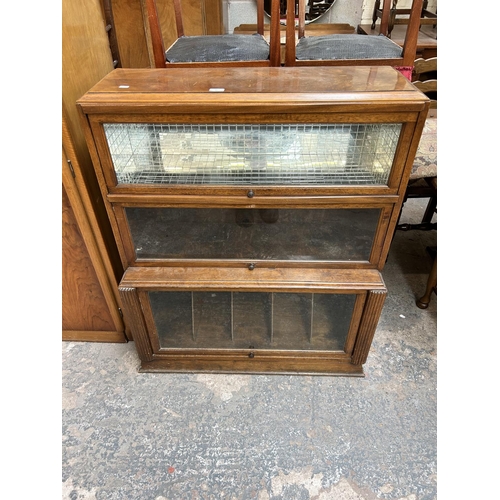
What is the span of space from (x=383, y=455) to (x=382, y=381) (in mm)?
297

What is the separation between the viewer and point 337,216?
1190 mm

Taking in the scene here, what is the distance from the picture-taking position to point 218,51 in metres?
1.60

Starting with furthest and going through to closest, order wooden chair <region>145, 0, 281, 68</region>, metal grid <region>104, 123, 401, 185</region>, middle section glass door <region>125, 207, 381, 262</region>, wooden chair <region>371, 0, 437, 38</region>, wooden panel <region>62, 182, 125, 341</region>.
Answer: wooden chair <region>371, 0, 437, 38</region>
wooden chair <region>145, 0, 281, 68</region>
wooden panel <region>62, 182, 125, 341</region>
middle section glass door <region>125, 207, 381, 262</region>
metal grid <region>104, 123, 401, 185</region>

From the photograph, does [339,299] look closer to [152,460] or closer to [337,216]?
[337,216]

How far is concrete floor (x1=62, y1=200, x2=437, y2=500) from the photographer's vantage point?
4.07 feet

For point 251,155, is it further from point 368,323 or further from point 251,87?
point 368,323

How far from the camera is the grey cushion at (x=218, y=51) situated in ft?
5.21

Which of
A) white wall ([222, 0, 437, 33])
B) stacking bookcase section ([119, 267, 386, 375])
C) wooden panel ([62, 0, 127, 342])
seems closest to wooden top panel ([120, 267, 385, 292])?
stacking bookcase section ([119, 267, 386, 375])

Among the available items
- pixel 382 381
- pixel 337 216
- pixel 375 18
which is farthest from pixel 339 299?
pixel 375 18

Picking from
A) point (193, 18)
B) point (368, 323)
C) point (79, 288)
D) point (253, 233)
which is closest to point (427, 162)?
point (368, 323)

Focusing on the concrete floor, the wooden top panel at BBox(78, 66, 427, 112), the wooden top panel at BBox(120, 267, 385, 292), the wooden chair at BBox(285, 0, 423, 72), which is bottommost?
the concrete floor

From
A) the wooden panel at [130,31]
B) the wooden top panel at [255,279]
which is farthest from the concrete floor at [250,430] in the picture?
the wooden panel at [130,31]

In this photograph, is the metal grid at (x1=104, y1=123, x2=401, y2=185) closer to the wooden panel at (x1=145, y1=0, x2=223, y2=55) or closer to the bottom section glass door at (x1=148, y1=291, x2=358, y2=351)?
the bottom section glass door at (x1=148, y1=291, x2=358, y2=351)

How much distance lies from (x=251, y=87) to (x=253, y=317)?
826 millimetres
